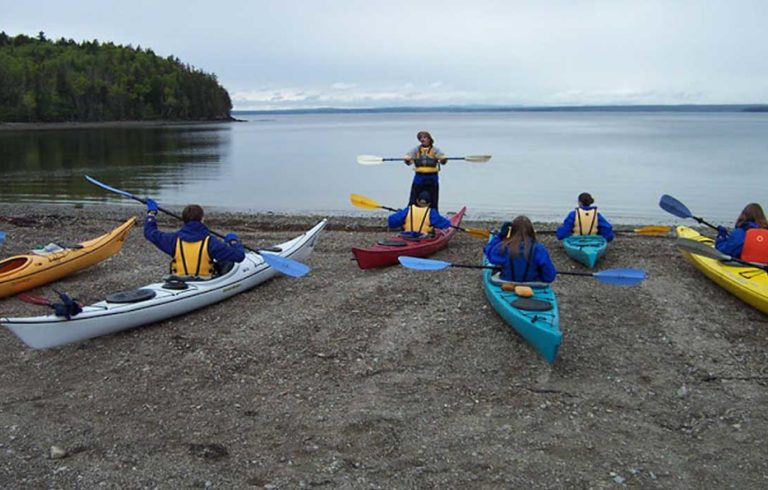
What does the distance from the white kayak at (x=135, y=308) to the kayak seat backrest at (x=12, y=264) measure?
7.64ft

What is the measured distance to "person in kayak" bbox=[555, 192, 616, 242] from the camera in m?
9.62

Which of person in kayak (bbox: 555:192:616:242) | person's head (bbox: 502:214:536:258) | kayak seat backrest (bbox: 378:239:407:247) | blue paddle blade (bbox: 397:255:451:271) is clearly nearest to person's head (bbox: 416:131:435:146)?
kayak seat backrest (bbox: 378:239:407:247)

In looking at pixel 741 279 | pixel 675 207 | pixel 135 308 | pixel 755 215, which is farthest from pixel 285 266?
pixel 675 207

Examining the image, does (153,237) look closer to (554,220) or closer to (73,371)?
(73,371)

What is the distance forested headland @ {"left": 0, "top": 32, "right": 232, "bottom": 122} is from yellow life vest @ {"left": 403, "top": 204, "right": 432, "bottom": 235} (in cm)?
7618

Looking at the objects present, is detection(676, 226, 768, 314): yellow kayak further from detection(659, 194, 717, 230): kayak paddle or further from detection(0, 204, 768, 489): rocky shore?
detection(659, 194, 717, 230): kayak paddle

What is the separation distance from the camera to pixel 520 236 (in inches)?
259

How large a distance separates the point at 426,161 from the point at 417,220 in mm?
1359

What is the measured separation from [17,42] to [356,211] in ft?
366

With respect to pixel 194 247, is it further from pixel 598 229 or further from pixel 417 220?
pixel 598 229

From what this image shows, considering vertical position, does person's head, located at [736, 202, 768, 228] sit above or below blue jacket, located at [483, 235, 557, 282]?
above

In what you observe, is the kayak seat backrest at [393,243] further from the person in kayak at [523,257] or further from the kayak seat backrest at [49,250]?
the kayak seat backrest at [49,250]

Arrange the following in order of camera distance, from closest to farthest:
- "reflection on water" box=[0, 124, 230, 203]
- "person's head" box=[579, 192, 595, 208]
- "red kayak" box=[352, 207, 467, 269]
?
"red kayak" box=[352, 207, 467, 269] < "person's head" box=[579, 192, 595, 208] < "reflection on water" box=[0, 124, 230, 203]

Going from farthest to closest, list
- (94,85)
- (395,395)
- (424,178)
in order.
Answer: (94,85)
(424,178)
(395,395)
